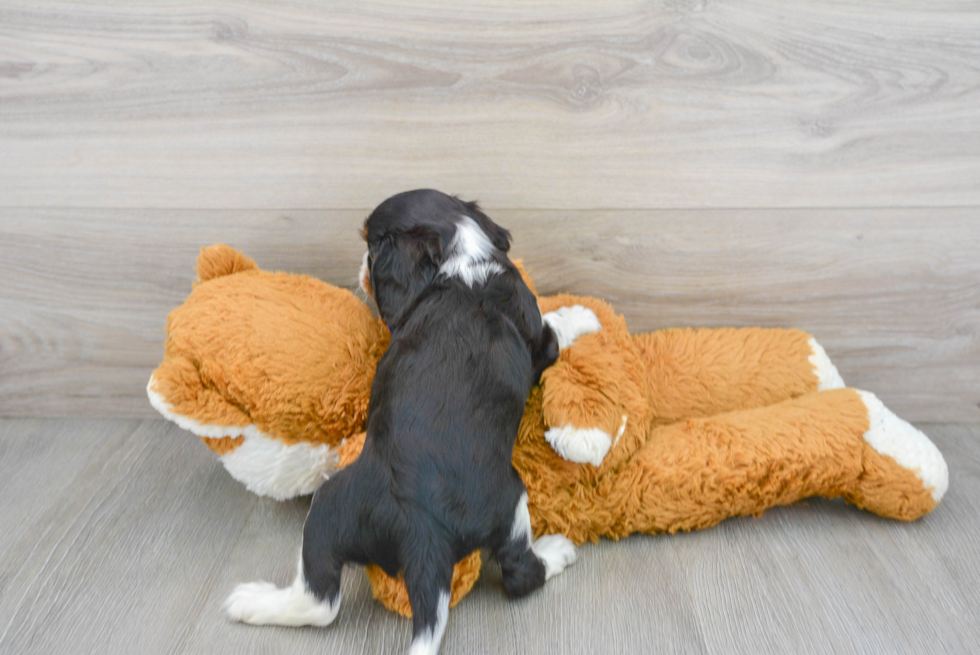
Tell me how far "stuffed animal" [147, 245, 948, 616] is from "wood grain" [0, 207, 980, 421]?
24 centimetres

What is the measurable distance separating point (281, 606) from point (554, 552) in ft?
1.60

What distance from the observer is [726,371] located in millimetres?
1541

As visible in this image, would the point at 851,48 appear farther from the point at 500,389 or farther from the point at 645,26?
the point at 500,389

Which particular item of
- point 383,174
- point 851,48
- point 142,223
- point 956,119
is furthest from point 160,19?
point 956,119

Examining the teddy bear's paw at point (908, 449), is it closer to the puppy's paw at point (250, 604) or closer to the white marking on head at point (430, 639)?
the white marking on head at point (430, 639)

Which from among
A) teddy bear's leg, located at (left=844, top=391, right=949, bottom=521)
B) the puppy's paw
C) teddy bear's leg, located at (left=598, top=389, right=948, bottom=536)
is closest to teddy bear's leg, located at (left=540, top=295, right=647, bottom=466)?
teddy bear's leg, located at (left=598, top=389, right=948, bottom=536)

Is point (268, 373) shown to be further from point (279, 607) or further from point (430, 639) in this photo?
point (430, 639)

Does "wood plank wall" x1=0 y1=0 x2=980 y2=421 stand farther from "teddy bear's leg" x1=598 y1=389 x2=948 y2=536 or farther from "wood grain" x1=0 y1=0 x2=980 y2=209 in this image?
"teddy bear's leg" x1=598 y1=389 x2=948 y2=536

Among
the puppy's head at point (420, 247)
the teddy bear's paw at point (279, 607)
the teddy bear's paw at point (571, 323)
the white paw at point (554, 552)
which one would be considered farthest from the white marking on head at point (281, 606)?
the teddy bear's paw at point (571, 323)

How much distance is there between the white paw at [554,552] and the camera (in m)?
1.27

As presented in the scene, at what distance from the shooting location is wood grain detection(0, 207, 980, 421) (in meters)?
1.62


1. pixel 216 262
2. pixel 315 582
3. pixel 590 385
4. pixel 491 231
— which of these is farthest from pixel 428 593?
pixel 216 262

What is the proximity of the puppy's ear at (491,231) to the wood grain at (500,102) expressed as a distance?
0.68 feet

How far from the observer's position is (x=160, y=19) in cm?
151
